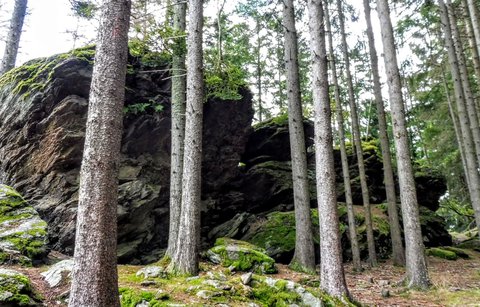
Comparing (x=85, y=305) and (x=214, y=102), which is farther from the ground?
(x=214, y=102)

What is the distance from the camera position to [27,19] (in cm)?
1756

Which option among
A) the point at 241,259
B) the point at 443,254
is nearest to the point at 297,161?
the point at 241,259

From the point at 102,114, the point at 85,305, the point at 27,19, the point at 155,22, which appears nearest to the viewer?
the point at 85,305

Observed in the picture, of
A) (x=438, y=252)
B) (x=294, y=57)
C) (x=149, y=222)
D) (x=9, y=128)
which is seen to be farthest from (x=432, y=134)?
(x=9, y=128)

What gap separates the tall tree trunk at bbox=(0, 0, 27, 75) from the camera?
525 inches

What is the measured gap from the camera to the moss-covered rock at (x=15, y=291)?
4383 mm

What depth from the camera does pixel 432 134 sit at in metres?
19.2

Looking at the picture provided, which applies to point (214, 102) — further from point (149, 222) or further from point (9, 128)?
point (9, 128)

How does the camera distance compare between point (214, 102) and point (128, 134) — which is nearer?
point (128, 134)

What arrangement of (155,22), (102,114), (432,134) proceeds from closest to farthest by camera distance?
1. (102,114)
2. (155,22)
3. (432,134)

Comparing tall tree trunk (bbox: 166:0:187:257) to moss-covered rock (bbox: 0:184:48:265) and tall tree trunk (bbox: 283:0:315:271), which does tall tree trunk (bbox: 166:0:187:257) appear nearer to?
moss-covered rock (bbox: 0:184:48:265)

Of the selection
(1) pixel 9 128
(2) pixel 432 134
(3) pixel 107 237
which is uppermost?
(2) pixel 432 134

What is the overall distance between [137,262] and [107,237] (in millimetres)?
7300

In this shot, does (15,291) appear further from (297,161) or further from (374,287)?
(374,287)
